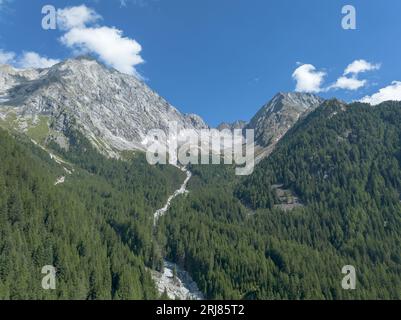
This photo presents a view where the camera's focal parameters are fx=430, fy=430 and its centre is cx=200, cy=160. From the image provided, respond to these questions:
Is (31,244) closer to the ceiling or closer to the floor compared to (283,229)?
closer to the floor

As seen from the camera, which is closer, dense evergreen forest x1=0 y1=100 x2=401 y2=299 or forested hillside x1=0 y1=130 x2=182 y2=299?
forested hillside x1=0 y1=130 x2=182 y2=299

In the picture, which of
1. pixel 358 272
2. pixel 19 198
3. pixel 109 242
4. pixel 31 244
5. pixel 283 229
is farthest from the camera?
pixel 283 229

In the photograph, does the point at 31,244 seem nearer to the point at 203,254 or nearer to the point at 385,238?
the point at 203,254

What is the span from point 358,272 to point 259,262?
38199 mm

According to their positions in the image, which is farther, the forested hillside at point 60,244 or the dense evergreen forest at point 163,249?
the dense evergreen forest at point 163,249

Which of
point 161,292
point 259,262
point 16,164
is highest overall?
point 16,164

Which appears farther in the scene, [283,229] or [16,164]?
[283,229]

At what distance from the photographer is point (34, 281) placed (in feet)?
332

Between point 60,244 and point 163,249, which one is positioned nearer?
point 60,244

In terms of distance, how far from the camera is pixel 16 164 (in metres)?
148

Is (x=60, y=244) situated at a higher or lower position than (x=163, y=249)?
lower
